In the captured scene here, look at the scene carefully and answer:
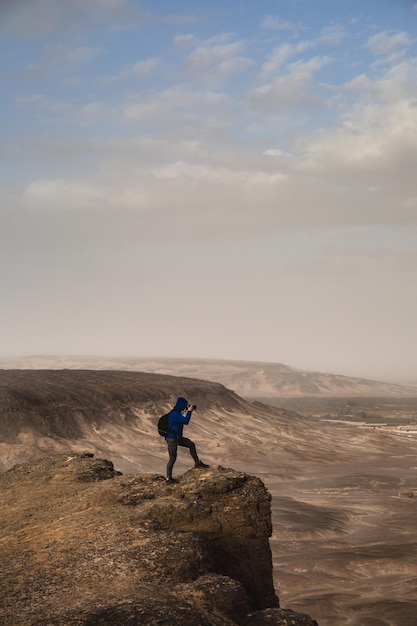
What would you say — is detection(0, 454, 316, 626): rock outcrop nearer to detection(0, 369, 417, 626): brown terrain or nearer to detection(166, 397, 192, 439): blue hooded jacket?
detection(0, 369, 417, 626): brown terrain

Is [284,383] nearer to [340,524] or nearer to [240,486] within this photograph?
[340,524]

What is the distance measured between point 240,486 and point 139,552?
100 inches

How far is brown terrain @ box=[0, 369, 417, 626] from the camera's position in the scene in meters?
10.1

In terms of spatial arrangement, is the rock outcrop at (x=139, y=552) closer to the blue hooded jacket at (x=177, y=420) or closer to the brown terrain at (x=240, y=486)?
the brown terrain at (x=240, y=486)

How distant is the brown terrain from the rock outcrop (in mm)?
43

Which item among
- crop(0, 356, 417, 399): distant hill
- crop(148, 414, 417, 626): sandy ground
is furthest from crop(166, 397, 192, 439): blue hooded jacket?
crop(0, 356, 417, 399): distant hill

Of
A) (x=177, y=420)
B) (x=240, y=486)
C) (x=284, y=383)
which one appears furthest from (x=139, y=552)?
(x=284, y=383)

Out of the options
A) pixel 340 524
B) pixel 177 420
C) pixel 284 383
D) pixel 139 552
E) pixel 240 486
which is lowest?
pixel 340 524

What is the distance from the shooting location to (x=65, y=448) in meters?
38.8

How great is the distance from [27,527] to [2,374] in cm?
4688

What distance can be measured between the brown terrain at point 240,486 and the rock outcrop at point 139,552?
0.14 ft

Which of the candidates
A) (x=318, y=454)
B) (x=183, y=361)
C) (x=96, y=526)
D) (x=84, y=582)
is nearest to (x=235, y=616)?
(x=84, y=582)

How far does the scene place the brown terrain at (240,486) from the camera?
10055 millimetres

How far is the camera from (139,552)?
869cm
